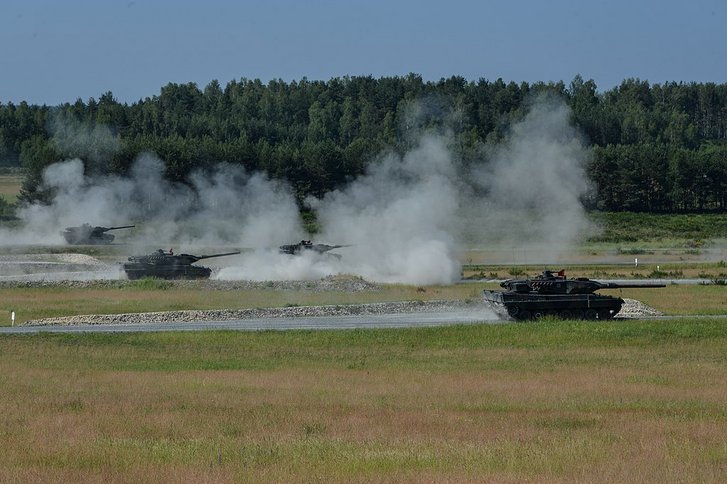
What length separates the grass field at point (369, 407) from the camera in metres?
17.5

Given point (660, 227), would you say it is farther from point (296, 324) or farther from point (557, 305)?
point (296, 324)

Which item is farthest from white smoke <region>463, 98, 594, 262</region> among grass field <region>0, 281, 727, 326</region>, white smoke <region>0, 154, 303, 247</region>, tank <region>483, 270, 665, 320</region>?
tank <region>483, 270, 665, 320</region>

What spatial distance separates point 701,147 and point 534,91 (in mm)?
30508

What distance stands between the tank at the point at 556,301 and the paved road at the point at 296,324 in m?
1.04

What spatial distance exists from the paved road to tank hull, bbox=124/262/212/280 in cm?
2526

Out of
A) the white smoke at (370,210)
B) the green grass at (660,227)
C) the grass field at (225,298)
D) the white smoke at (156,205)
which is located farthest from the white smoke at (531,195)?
the grass field at (225,298)

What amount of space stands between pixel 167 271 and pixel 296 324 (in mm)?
29123

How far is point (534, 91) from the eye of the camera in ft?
646

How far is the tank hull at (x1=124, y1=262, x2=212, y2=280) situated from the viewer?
72.5 metres

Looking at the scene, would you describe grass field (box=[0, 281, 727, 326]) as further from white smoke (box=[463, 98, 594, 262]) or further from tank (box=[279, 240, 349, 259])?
white smoke (box=[463, 98, 594, 262])

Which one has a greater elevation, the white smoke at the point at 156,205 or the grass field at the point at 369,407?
the white smoke at the point at 156,205

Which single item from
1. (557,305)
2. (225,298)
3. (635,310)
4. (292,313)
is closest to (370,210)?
(225,298)

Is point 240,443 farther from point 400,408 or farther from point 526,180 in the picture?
point 526,180

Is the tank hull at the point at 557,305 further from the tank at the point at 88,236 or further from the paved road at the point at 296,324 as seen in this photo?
the tank at the point at 88,236
